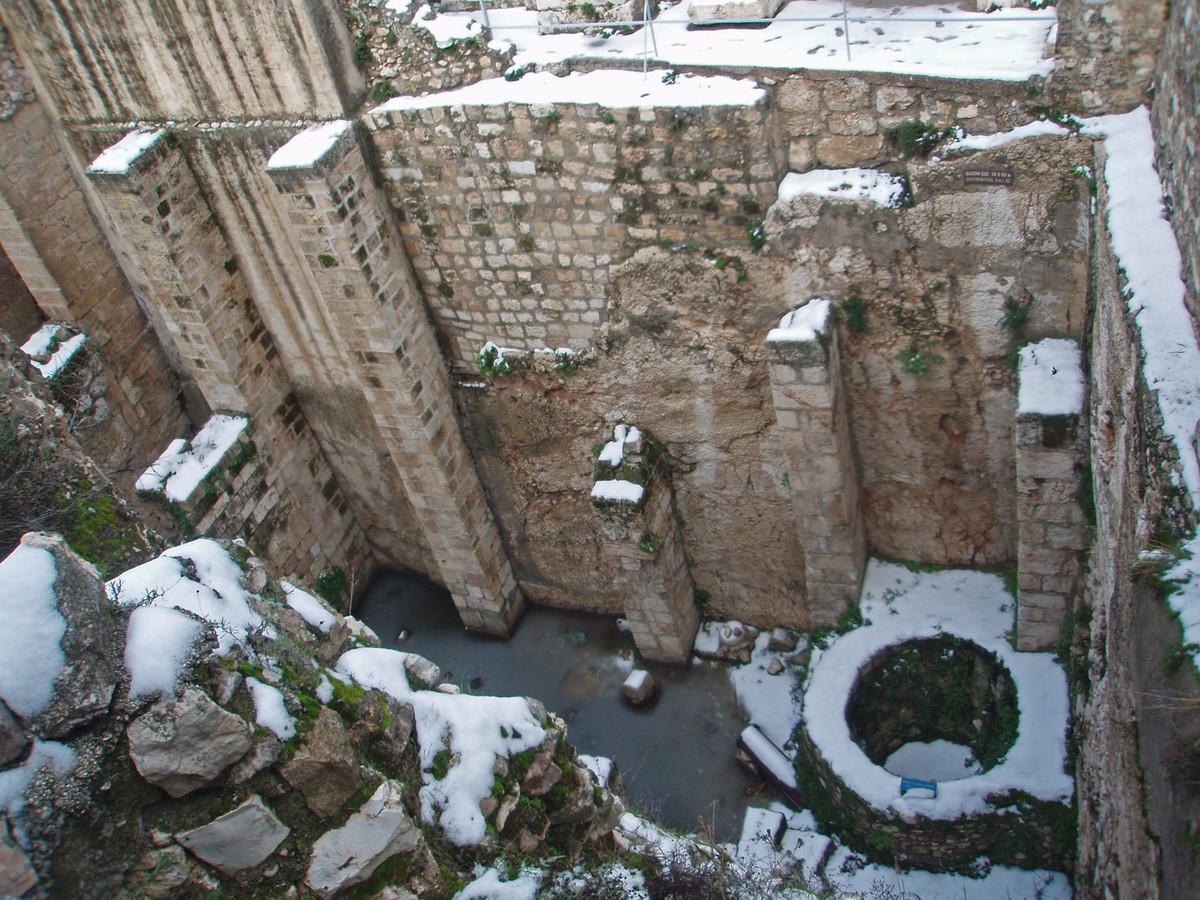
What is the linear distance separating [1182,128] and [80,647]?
544 cm

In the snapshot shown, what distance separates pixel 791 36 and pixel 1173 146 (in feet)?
9.29

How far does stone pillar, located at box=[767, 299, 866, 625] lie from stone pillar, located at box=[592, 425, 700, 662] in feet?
4.03

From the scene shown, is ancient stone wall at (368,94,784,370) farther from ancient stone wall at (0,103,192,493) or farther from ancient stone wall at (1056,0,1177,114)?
ancient stone wall at (0,103,192,493)

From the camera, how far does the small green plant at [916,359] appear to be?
7.39 m

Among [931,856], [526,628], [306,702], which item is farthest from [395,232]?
[931,856]

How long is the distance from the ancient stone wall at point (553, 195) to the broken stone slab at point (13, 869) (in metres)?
5.62

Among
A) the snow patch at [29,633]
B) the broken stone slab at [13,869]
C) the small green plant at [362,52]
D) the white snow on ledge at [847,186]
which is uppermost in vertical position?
the small green plant at [362,52]

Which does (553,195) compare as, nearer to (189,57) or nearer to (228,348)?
(189,57)

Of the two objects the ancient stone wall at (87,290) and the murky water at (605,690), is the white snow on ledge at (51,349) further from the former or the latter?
the murky water at (605,690)

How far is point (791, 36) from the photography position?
276 inches

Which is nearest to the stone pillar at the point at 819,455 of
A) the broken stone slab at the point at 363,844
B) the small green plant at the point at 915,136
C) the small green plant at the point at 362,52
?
the small green plant at the point at 915,136

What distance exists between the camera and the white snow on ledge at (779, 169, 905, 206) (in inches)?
266

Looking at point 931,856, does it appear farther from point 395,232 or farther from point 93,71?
point 93,71

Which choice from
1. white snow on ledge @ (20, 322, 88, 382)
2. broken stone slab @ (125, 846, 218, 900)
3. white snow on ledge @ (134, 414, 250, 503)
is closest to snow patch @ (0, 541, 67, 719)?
broken stone slab @ (125, 846, 218, 900)
